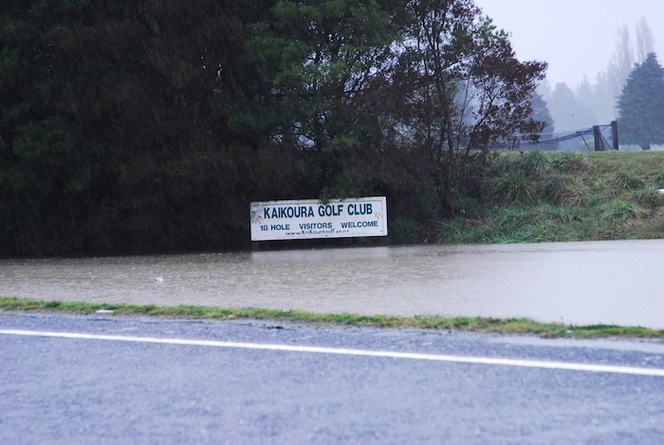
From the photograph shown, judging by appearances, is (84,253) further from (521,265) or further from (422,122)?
(521,265)

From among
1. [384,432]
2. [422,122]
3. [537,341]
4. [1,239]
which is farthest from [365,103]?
[384,432]

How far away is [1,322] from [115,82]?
12645 millimetres

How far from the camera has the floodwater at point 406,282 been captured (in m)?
8.77

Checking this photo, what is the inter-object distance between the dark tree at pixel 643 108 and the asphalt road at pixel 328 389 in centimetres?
5140

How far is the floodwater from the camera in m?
8.77

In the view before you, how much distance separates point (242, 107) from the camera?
66.9 ft

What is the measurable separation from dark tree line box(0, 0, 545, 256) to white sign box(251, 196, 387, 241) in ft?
1.54

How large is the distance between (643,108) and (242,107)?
4296cm

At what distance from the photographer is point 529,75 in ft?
67.8

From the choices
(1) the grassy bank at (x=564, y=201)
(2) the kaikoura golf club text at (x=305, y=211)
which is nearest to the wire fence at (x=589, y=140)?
(1) the grassy bank at (x=564, y=201)

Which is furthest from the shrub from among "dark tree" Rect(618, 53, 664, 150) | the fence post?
"dark tree" Rect(618, 53, 664, 150)

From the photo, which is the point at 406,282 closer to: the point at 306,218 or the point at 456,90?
the point at 306,218

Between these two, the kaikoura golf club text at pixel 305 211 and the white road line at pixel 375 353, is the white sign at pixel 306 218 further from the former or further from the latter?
the white road line at pixel 375 353

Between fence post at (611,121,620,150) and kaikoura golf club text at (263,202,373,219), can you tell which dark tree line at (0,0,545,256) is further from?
fence post at (611,121,620,150)
